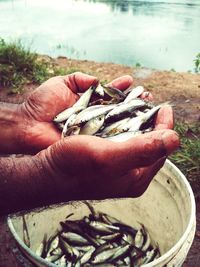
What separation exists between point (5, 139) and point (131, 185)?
1101mm

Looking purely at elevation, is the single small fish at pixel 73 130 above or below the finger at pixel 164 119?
below

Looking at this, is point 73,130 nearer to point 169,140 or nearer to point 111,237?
point 169,140

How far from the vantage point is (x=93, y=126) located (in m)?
2.65

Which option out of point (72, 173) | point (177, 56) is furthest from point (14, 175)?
point (177, 56)

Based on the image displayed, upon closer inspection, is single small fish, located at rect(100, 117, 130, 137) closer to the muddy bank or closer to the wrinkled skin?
the wrinkled skin

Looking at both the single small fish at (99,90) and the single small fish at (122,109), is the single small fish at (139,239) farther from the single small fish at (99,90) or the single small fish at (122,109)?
the single small fish at (99,90)

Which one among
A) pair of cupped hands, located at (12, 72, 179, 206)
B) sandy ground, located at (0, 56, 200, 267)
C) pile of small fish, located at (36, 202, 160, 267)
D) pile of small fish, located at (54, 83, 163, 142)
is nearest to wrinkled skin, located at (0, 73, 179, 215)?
pair of cupped hands, located at (12, 72, 179, 206)

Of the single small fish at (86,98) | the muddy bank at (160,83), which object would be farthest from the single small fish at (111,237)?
the muddy bank at (160,83)

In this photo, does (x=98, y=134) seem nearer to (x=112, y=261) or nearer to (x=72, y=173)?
(x=72, y=173)

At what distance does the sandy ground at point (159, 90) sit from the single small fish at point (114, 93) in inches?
64.0

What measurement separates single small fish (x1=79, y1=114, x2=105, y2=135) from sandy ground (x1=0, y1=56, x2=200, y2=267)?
168 centimetres

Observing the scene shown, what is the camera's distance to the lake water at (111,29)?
10062mm

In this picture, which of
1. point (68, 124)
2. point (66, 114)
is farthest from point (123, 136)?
point (66, 114)

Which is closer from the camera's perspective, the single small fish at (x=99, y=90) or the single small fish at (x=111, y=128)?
the single small fish at (x=111, y=128)
